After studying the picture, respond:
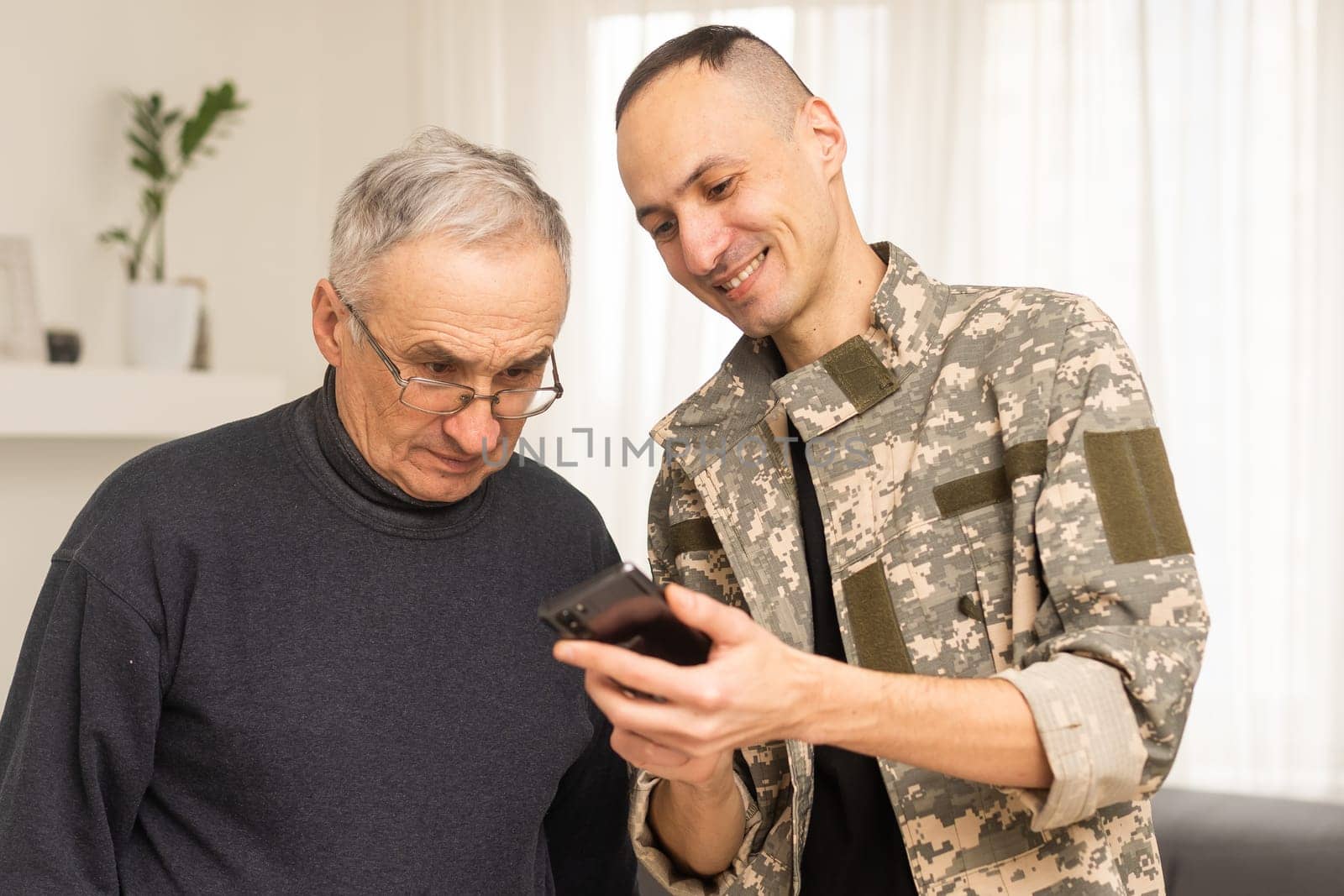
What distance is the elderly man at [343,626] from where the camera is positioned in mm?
1295

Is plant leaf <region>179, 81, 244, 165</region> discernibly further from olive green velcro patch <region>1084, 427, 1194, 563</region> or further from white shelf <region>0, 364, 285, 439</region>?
olive green velcro patch <region>1084, 427, 1194, 563</region>

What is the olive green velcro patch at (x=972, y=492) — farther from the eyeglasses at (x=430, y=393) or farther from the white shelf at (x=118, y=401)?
the white shelf at (x=118, y=401)

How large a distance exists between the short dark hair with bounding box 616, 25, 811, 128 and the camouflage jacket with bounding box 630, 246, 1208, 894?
30 cm

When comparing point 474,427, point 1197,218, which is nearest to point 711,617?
point 474,427

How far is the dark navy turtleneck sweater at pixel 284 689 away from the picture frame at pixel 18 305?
5.60 ft

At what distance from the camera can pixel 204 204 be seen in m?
3.70

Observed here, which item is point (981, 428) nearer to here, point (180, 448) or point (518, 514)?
point (518, 514)

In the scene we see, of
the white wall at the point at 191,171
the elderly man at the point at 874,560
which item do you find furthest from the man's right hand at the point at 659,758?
the white wall at the point at 191,171

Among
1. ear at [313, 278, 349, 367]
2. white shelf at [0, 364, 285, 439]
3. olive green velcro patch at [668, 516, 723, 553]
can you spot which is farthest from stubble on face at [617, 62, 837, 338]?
white shelf at [0, 364, 285, 439]

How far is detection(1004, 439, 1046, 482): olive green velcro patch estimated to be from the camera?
123cm

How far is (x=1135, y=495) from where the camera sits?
3.79 ft

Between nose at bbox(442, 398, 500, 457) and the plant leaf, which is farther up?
the plant leaf

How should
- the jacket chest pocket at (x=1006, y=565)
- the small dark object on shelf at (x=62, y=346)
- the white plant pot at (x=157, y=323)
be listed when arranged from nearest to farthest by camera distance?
the jacket chest pocket at (x=1006, y=565), the small dark object on shelf at (x=62, y=346), the white plant pot at (x=157, y=323)

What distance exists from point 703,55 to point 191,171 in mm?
2638
